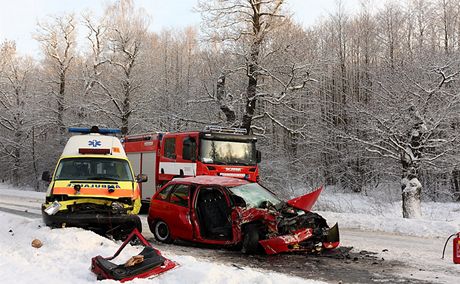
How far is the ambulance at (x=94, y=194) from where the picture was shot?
9.84 meters

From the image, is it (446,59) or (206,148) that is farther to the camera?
(446,59)

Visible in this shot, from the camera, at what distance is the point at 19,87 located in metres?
44.8

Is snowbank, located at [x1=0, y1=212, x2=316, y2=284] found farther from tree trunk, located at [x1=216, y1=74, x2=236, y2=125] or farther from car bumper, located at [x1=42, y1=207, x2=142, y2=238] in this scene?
tree trunk, located at [x1=216, y1=74, x2=236, y2=125]

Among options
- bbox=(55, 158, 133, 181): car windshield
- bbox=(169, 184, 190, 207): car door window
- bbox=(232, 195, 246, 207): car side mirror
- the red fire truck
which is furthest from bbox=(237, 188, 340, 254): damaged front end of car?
the red fire truck

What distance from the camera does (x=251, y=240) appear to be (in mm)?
9125

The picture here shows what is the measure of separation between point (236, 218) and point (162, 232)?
246 cm

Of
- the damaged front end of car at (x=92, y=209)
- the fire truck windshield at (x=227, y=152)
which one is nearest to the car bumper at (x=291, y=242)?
the damaged front end of car at (x=92, y=209)

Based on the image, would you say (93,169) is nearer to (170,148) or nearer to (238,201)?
(238,201)

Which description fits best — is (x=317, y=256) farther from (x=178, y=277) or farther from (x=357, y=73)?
(x=357, y=73)

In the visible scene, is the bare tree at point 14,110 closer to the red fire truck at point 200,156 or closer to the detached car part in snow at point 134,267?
the red fire truck at point 200,156

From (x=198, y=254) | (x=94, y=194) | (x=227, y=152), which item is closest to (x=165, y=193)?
(x=94, y=194)

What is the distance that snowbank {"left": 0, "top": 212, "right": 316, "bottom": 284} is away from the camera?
6.34 m

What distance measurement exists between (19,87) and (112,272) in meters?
43.1

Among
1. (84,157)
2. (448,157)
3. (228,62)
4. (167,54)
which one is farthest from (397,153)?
(167,54)
